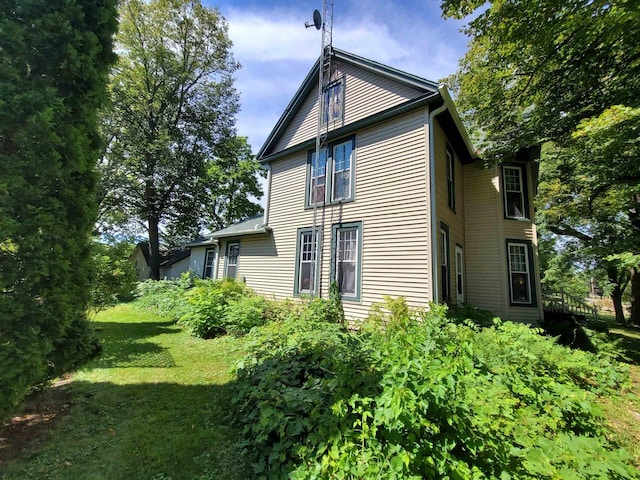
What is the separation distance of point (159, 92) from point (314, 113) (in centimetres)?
1725

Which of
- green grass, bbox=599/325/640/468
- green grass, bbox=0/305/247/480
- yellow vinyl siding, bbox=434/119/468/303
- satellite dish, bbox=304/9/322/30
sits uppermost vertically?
satellite dish, bbox=304/9/322/30

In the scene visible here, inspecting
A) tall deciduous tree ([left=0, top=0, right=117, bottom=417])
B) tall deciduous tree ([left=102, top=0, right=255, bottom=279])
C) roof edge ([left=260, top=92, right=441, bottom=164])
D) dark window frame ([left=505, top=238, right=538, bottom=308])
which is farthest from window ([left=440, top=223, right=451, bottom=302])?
tall deciduous tree ([left=102, top=0, right=255, bottom=279])

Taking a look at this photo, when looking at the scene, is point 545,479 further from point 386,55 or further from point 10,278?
point 386,55

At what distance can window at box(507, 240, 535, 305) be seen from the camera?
372 inches

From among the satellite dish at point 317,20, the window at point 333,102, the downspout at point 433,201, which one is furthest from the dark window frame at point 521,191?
the satellite dish at point 317,20

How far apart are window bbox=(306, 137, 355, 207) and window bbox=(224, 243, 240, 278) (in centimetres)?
526

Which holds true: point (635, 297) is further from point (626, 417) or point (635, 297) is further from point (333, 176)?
point (333, 176)

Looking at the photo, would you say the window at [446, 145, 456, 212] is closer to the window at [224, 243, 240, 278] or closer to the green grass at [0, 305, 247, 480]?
the green grass at [0, 305, 247, 480]

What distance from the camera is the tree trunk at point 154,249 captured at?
21.6 meters

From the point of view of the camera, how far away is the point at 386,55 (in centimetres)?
995

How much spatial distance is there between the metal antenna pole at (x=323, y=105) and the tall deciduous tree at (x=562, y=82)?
4400mm

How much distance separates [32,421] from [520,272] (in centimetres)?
1215

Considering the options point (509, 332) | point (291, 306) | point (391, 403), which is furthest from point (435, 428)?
point (291, 306)

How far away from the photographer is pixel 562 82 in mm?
8133
